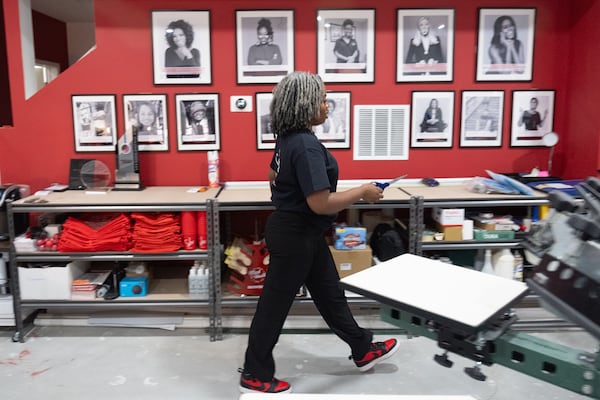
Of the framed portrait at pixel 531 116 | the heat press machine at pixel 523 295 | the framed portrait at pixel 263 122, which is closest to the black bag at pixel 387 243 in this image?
the framed portrait at pixel 263 122

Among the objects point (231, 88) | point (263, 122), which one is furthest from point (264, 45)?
point (263, 122)

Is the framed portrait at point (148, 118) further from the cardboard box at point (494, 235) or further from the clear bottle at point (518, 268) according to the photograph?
the clear bottle at point (518, 268)

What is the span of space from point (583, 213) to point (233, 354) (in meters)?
2.39

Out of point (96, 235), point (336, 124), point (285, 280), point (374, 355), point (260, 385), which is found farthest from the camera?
point (336, 124)

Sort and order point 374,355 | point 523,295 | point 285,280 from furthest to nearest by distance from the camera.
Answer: point 374,355
point 285,280
point 523,295

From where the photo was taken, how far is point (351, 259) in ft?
10.5

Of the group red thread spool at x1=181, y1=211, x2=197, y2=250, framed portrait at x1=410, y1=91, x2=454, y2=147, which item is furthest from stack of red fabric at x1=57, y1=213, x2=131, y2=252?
framed portrait at x1=410, y1=91, x2=454, y2=147

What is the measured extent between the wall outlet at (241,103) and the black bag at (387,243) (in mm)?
1356

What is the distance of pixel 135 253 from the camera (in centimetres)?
319

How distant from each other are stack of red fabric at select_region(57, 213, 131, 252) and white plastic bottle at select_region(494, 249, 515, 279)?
2.55 m

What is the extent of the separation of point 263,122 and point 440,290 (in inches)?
96.1

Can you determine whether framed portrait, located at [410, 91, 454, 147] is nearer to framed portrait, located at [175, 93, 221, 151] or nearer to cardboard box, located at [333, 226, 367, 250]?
cardboard box, located at [333, 226, 367, 250]

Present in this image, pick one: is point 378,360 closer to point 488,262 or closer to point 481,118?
point 488,262

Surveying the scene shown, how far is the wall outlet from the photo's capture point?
3.65 metres
